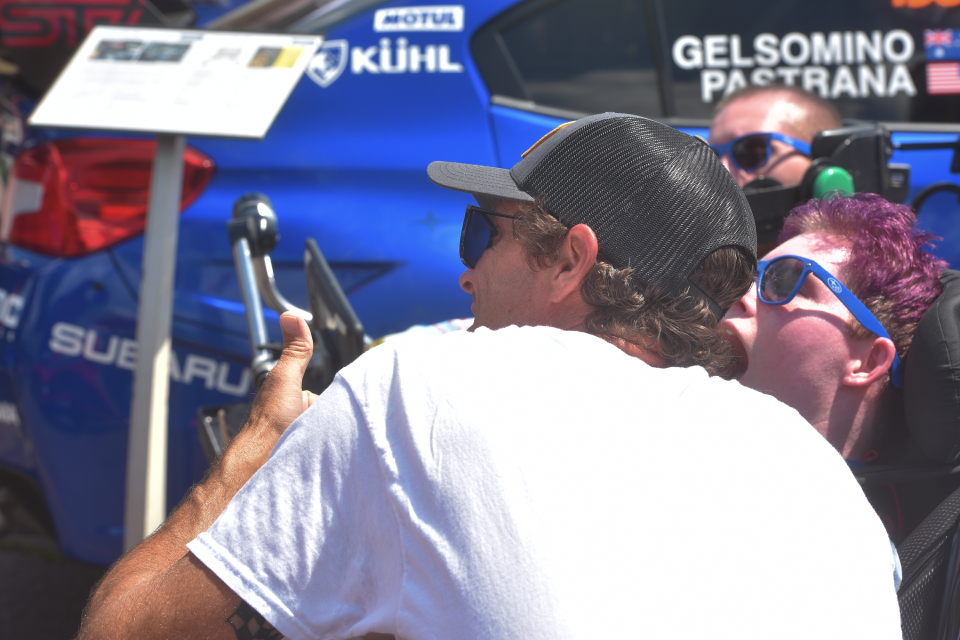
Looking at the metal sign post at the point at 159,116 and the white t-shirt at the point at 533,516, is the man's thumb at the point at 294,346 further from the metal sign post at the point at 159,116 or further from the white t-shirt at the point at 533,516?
the metal sign post at the point at 159,116

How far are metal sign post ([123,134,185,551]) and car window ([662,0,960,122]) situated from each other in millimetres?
1565

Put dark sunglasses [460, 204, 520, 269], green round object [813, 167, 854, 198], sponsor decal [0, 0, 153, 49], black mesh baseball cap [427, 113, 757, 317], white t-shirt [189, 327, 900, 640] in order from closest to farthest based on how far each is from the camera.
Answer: white t-shirt [189, 327, 900, 640]
black mesh baseball cap [427, 113, 757, 317]
dark sunglasses [460, 204, 520, 269]
green round object [813, 167, 854, 198]
sponsor decal [0, 0, 153, 49]

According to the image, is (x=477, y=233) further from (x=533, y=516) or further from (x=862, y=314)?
(x=862, y=314)

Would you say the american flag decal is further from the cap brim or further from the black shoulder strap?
the cap brim

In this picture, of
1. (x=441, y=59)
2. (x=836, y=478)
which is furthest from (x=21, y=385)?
(x=836, y=478)

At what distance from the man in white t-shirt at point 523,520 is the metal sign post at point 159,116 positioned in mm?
1130

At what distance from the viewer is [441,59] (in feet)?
7.96

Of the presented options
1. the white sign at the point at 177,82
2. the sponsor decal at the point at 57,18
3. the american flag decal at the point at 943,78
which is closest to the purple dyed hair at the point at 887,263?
the american flag decal at the point at 943,78

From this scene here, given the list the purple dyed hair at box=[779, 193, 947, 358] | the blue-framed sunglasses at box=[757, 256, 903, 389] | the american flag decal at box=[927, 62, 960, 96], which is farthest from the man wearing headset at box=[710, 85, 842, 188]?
the blue-framed sunglasses at box=[757, 256, 903, 389]

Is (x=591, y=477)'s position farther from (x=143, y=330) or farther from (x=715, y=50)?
(x=715, y=50)

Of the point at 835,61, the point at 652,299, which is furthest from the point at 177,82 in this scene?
the point at 835,61

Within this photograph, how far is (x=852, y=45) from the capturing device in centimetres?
248

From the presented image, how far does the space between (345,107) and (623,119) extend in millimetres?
1412

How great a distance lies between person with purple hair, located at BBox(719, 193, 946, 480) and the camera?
4.71ft
